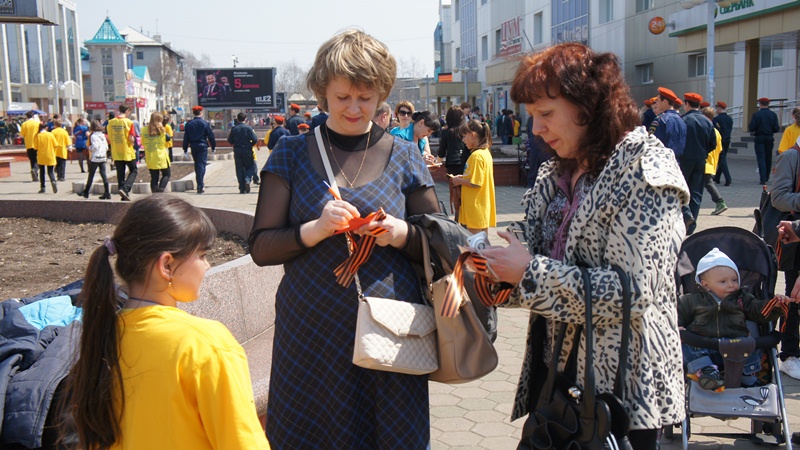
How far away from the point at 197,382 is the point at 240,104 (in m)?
42.8

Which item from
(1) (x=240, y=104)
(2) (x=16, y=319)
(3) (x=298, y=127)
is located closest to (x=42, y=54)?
(1) (x=240, y=104)

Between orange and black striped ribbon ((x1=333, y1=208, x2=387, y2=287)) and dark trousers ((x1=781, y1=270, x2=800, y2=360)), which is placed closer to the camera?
orange and black striped ribbon ((x1=333, y1=208, x2=387, y2=287))

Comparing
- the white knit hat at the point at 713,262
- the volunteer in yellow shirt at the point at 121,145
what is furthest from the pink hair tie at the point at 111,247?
the volunteer in yellow shirt at the point at 121,145

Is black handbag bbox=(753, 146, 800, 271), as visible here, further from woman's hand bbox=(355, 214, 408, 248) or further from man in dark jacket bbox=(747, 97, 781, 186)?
man in dark jacket bbox=(747, 97, 781, 186)

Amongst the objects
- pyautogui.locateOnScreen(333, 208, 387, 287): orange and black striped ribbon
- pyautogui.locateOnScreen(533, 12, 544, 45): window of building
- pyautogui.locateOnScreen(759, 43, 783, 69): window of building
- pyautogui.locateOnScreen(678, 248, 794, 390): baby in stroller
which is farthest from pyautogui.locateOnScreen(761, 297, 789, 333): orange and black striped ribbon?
pyautogui.locateOnScreen(533, 12, 544, 45): window of building

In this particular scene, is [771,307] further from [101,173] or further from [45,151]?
[45,151]

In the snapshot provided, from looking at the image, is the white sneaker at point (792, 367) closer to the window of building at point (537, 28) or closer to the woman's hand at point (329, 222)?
the woman's hand at point (329, 222)

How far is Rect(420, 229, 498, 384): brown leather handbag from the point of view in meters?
2.51

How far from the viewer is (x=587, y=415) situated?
2.05 m

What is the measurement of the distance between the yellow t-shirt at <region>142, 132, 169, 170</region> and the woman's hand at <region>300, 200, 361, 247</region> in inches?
555

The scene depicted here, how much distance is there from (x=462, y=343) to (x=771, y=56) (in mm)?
32636

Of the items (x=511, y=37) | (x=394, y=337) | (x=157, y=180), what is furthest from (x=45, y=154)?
(x=511, y=37)

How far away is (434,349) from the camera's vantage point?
256cm

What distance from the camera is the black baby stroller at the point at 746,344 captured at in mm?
3990
